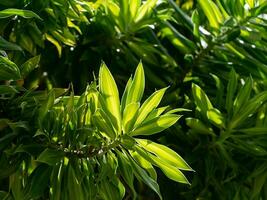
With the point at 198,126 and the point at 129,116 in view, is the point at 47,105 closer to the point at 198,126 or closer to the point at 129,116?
the point at 129,116

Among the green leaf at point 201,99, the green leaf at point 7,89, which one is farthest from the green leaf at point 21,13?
the green leaf at point 201,99

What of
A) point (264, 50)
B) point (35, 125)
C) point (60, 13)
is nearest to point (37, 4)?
point (60, 13)

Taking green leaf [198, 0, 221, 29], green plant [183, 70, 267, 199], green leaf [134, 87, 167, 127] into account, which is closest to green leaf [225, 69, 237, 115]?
green plant [183, 70, 267, 199]

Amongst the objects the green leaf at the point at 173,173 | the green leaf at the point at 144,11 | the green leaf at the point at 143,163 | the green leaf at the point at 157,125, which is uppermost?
the green leaf at the point at 144,11

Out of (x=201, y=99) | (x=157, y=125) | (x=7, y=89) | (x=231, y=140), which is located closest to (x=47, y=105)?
(x=7, y=89)

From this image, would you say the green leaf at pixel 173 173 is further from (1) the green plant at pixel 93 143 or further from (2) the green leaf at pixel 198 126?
(2) the green leaf at pixel 198 126

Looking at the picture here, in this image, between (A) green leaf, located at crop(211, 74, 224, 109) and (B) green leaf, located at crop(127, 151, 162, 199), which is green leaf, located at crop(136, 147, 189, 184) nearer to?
(B) green leaf, located at crop(127, 151, 162, 199)
